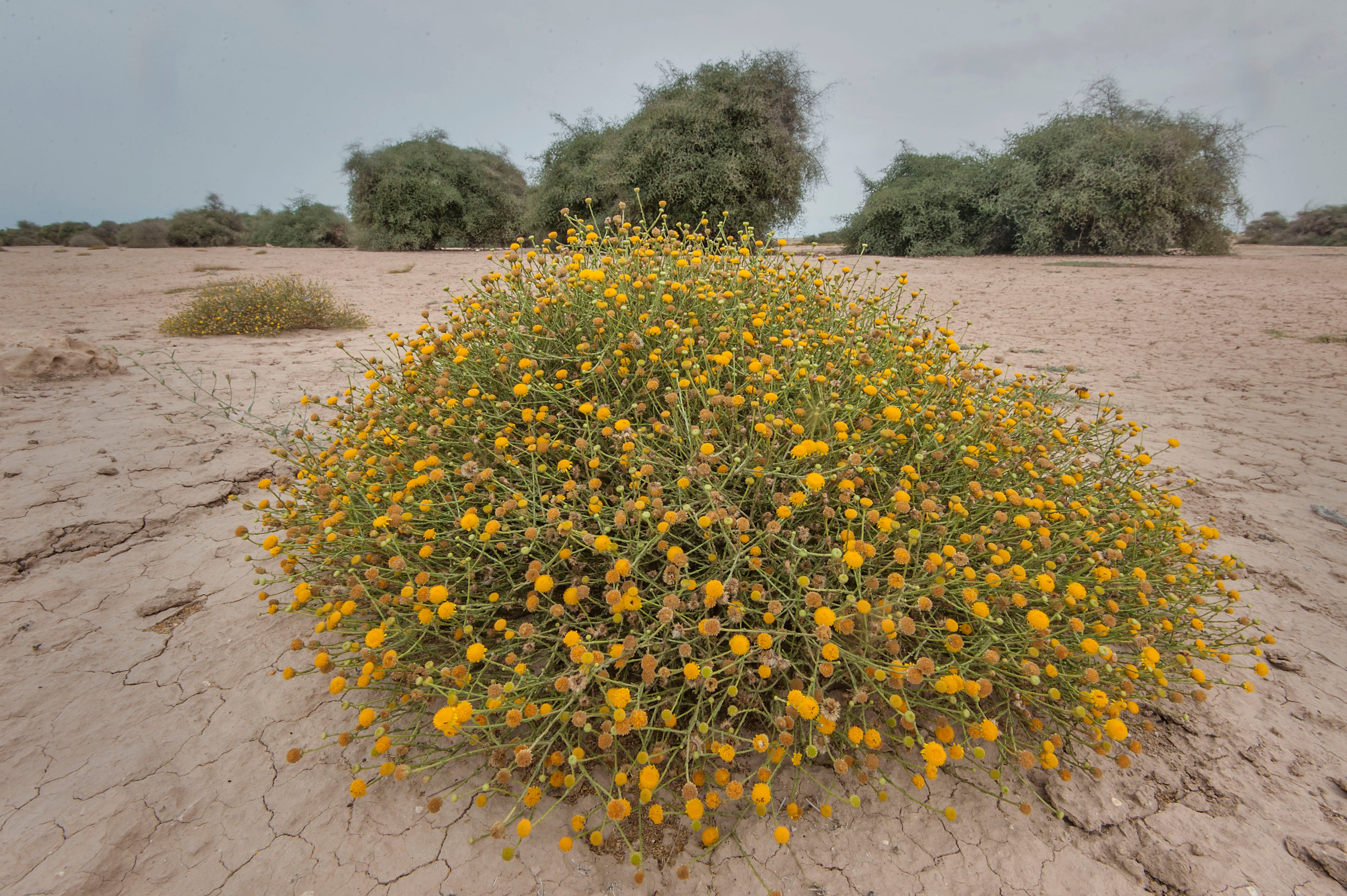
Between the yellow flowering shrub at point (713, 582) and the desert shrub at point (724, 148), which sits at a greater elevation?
the desert shrub at point (724, 148)

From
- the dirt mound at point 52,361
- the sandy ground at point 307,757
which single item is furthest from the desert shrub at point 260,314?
the sandy ground at point 307,757

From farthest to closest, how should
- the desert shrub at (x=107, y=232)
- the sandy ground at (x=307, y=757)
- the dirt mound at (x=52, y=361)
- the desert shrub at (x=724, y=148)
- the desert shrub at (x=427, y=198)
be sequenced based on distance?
the desert shrub at (x=107, y=232)
the desert shrub at (x=427, y=198)
the desert shrub at (x=724, y=148)
the dirt mound at (x=52, y=361)
the sandy ground at (x=307, y=757)

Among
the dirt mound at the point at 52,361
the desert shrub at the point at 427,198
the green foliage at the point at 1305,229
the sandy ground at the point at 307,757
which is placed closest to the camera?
the sandy ground at the point at 307,757

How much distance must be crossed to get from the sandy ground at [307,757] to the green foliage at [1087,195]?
47.1ft

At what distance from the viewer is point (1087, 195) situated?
14375 millimetres

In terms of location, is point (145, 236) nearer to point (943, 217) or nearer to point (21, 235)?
point (21, 235)

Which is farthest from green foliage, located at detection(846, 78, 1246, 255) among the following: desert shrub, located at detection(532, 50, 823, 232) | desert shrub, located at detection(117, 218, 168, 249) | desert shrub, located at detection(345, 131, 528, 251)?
desert shrub, located at detection(117, 218, 168, 249)

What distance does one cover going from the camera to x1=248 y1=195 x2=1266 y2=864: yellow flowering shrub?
1.37 m

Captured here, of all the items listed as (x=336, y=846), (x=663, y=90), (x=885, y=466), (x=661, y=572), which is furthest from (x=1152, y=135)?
(x=336, y=846)

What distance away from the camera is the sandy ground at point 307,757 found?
1.36 m

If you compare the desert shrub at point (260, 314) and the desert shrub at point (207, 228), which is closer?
the desert shrub at point (260, 314)

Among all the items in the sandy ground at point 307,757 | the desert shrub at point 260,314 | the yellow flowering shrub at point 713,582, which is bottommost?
the sandy ground at point 307,757

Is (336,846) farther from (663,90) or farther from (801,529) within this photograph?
(663,90)

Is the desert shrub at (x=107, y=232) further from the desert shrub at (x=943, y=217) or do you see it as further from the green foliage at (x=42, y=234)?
the desert shrub at (x=943, y=217)
